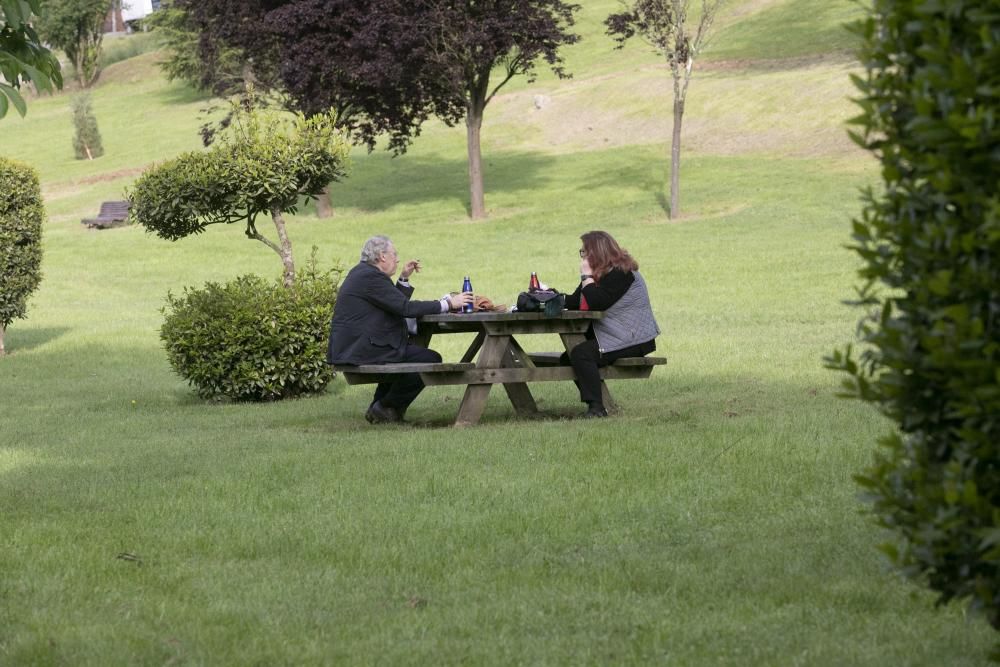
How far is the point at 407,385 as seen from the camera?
11.8 m

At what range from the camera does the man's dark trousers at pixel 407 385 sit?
38.4 ft

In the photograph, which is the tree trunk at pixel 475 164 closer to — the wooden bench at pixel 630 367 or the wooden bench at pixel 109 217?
the wooden bench at pixel 109 217

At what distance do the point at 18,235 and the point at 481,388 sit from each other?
33.9ft

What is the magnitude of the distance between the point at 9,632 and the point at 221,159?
882 centimetres

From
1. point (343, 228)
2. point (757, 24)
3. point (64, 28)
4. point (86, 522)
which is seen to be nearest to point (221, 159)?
point (86, 522)

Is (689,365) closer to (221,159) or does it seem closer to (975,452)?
(221,159)

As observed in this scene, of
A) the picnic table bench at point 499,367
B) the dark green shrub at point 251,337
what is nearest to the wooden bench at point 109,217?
the dark green shrub at point 251,337

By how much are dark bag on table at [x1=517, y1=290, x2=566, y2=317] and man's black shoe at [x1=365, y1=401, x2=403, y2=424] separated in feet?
5.28

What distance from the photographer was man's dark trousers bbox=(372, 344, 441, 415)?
1170 centimetres

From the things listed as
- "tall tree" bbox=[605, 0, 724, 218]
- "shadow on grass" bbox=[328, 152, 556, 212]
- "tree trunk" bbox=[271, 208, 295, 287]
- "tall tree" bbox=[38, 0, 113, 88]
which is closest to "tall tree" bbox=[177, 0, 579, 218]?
"tall tree" bbox=[605, 0, 724, 218]

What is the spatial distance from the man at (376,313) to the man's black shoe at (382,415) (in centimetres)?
29

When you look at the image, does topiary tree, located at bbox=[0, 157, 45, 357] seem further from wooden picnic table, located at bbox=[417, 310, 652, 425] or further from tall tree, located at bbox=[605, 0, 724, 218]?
tall tree, located at bbox=[605, 0, 724, 218]

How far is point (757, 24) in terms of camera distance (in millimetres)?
63750

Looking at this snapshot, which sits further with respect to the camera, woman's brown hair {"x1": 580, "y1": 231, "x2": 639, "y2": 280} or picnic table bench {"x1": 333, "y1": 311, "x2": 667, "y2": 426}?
woman's brown hair {"x1": 580, "y1": 231, "x2": 639, "y2": 280}
